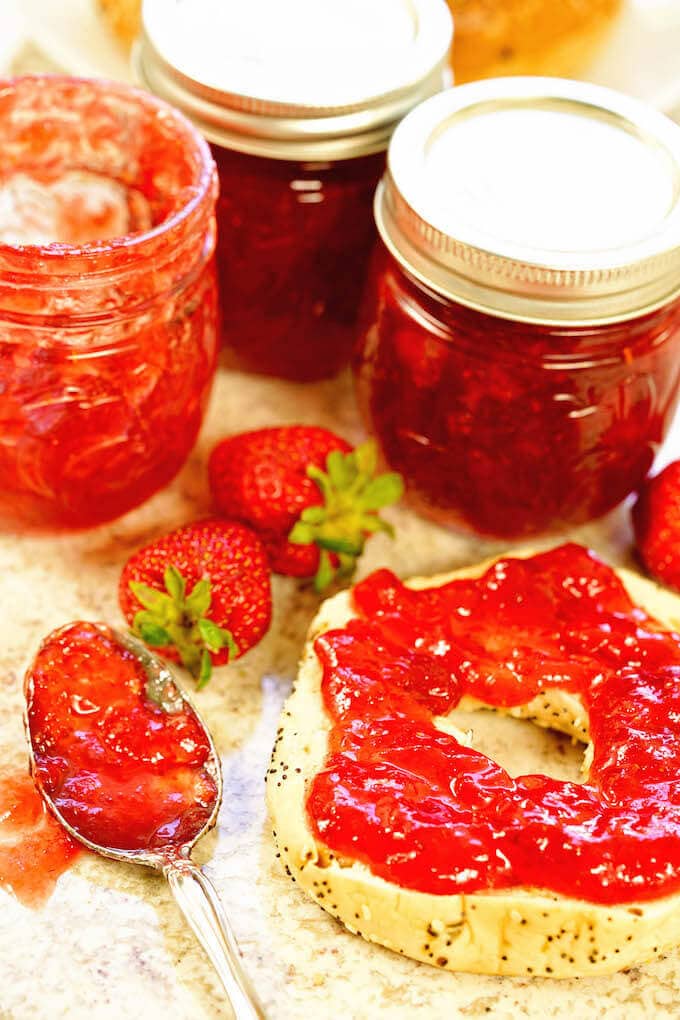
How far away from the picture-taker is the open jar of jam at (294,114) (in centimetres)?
191

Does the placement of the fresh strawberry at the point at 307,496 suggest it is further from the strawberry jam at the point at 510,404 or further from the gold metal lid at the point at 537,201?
the gold metal lid at the point at 537,201

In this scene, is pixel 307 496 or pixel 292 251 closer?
pixel 307 496

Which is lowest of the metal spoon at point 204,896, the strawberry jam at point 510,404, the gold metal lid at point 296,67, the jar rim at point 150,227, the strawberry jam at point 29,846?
the strawberry jam at point 29,846

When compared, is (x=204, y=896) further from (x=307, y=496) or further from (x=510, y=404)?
(x=510, y=404)

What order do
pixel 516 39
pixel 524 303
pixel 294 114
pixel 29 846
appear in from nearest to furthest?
pixel 29 846
pixel 524 303
pixel 294 114
pixel 516 39

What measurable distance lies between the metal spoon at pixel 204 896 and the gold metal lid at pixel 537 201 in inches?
28.9

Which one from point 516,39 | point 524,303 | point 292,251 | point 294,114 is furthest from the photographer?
point 516,39

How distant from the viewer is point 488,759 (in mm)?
1637

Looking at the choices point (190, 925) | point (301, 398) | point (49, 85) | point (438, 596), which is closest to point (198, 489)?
point (301, 398)

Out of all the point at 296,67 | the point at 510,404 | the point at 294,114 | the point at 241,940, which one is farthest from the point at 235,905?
the point at 296,67

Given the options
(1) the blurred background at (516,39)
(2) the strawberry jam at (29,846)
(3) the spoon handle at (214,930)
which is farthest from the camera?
(1) the blurred background at (516,39)

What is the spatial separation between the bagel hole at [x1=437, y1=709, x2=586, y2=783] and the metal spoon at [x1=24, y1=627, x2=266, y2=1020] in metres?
0.36

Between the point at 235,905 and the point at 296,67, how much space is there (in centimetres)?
121

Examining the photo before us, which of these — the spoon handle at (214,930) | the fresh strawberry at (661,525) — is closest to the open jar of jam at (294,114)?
the fresh strawberry at (661,525)
